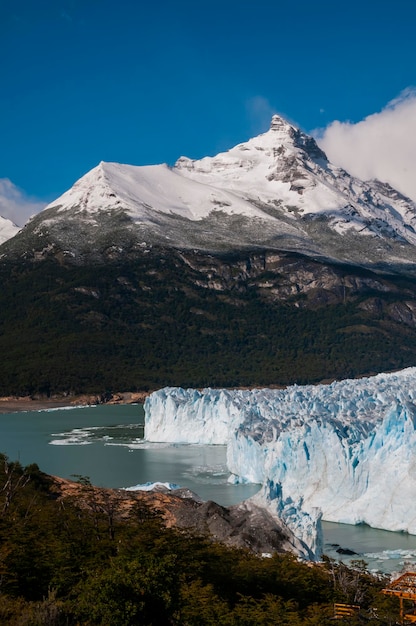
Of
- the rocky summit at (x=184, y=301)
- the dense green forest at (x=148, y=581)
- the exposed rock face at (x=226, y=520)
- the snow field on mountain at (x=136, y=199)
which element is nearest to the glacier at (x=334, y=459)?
the exposed rock face at (x=226, y=520)

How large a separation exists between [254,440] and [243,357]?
9388 centimetres

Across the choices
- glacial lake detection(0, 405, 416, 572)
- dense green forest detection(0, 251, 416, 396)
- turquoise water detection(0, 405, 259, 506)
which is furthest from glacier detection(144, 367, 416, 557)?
dense green forest detection(0, 251, 416, 396)

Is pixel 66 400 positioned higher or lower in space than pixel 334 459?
higher

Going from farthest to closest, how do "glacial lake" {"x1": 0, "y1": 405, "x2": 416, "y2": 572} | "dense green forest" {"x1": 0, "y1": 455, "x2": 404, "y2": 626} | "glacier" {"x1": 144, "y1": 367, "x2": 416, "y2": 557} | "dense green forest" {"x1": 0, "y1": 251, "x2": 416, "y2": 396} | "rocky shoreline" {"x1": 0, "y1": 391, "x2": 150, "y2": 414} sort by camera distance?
"dense green forest" {"x1": 0, "y1": 251, "x2": 416, "y2": 396}, "rocky shoreline" {"x1": 0, "y1": 391, "x2": 150, "y2": 414}, "glacier" {"x1": 144, "y1": 367, "x2": 416, "y2": 557}, "glacial lake" {"x1": 0, "y1": 405, "x2": 416, "y2": 572}, "dense green forest" {"x1": 0, "y1": 455, "x2": 404, "y2": 626}

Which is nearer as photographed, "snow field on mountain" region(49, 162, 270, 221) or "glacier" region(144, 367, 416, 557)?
"glacier" region(144, 367, 416, 557)

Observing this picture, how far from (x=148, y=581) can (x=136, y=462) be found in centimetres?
3774

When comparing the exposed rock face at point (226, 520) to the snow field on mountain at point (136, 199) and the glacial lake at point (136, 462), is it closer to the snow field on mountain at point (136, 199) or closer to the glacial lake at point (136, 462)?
the glacial lake at point (136, 462)

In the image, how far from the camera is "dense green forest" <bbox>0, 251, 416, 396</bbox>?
121 meters

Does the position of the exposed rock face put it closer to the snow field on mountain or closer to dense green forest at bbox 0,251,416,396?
dense green forest at bbox 0,251,416,396

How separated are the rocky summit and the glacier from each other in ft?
230

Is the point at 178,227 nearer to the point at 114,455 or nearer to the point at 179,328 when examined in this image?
the point at 179,328

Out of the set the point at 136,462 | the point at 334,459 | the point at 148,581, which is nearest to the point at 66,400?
the point at 136,462

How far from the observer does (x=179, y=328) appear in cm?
14450

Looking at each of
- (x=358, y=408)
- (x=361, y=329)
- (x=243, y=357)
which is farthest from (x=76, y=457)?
(x=361, y=329)
